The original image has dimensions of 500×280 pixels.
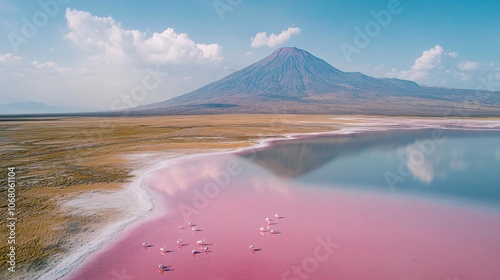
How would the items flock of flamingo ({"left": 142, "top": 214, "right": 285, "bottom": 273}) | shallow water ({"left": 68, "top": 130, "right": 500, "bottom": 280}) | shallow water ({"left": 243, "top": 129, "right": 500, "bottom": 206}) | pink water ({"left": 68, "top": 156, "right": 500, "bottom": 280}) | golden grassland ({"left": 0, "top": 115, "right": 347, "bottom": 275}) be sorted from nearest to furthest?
pink water ({"left": 68, "top": 156, "right": 500, "bottom": 280}) < shallow water ({"left": 68, "top": 130, "right": 500, "bottom": 280}) < flock of flamingo ({"left": 142, "top": 214, "right": 285, "bottom": 273}) < golden grassland ({"left": 0, "top": 115, "right": 347, "bottom": 275}) < shallow water ({"left": 243, "top": 129, "right": 500, "bottom": 206})

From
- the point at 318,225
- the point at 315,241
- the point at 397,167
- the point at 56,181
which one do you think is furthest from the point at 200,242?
the point at 397,167

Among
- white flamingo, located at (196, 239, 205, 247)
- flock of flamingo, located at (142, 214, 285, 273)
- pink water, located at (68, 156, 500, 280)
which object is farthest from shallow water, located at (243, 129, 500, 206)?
white flamingo, located at (196, 239, 205, 247)

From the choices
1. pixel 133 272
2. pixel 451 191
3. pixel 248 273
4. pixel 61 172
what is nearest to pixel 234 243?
pixel 248 273

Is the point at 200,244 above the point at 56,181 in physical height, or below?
below

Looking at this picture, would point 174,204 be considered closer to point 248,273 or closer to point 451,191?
point 248,273

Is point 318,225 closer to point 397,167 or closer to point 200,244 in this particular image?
point 200,244

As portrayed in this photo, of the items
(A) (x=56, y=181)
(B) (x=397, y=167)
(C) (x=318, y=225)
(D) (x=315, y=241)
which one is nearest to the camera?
(D) (x=315, y=241)

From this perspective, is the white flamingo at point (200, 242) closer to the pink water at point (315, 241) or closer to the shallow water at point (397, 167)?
the pink water at point (315, 241)

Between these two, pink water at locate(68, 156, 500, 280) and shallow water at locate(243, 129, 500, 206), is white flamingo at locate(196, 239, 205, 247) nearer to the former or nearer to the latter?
pink water at locate(68, 156, 500, 280)

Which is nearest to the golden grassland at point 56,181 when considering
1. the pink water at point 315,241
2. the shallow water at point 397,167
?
the pink water at point 315,241
